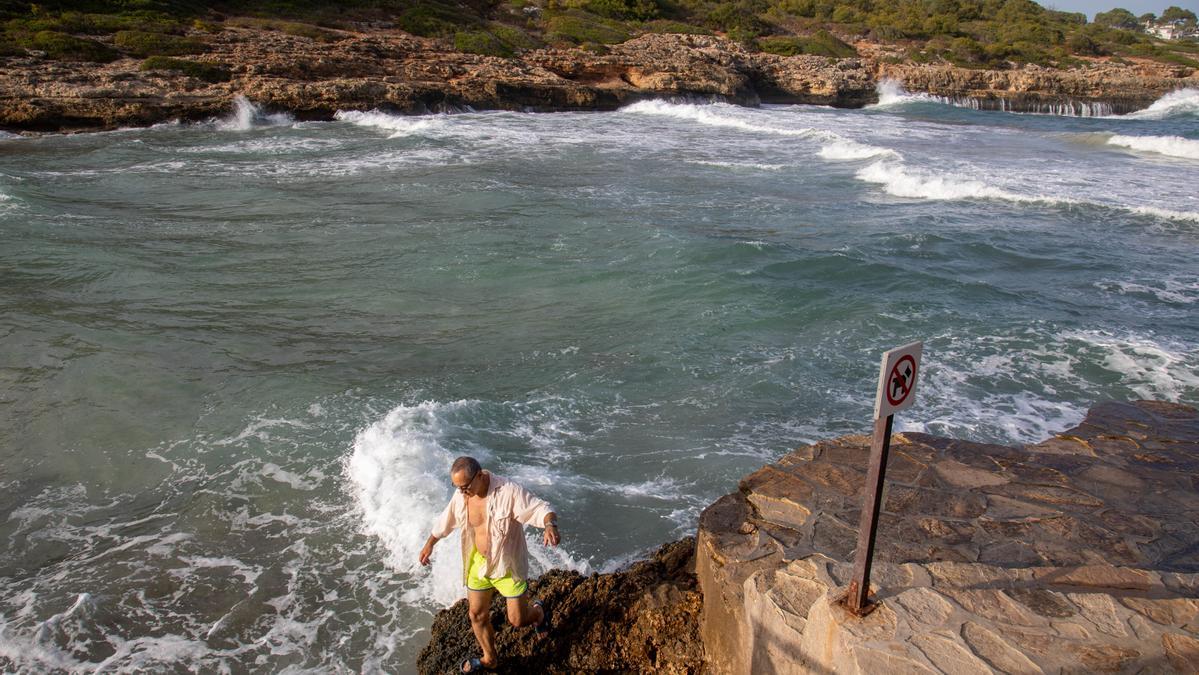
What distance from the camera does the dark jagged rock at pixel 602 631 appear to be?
4535mm

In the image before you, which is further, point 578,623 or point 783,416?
point 783,416

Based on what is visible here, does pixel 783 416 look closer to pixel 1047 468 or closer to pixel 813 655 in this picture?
pixel 1047 468

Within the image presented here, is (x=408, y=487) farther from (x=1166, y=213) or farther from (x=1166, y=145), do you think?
(x=1166, y=145)

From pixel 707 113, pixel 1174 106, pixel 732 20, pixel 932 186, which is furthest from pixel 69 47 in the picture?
pixel 1174 106

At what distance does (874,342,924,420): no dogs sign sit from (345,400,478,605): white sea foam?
3.45 metres

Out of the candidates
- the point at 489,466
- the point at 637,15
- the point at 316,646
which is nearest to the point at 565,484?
the point at 489,466

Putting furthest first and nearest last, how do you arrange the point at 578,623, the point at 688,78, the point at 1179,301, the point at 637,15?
the point at 637,15, the point at 688,78, the point at 1179,301, the point at 578,623

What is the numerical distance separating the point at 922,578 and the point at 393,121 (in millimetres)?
28917

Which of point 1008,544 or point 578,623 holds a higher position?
point 1008,544

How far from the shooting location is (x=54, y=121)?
2484 centimetres

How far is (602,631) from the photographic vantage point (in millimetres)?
4703

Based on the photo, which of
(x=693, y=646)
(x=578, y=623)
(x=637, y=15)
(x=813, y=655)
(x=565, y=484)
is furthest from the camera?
(x=637, y=15)

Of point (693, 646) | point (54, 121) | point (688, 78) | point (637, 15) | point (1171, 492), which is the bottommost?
point (693, 646)

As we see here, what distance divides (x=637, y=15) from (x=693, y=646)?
180ft
